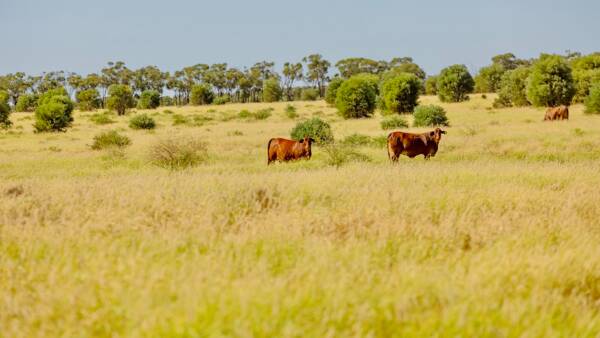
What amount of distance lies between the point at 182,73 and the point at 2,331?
135 m

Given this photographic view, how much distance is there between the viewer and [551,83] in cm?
4972

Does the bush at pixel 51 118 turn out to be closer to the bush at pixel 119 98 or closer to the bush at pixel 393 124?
the bush at pixel 393 124

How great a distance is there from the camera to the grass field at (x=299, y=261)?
9.12 ft

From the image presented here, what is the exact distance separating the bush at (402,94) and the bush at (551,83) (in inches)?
469

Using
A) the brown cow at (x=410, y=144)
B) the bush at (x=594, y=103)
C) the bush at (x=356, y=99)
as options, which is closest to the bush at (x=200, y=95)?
the bush at (x=356, y=99)

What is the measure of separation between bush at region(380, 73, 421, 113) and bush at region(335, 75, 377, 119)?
11.8 feet

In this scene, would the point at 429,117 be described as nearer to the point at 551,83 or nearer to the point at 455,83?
the point at 551,83

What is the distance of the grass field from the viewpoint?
278 cm

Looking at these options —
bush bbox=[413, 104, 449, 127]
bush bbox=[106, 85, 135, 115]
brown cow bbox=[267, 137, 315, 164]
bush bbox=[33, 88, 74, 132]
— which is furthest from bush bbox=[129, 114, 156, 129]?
bush bbox=[106, 85, 135, 115]

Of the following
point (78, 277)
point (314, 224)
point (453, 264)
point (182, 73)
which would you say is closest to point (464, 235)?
point (453, 264)

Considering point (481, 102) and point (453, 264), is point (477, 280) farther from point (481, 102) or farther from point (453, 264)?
point (481, 102)

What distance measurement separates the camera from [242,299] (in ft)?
9.22

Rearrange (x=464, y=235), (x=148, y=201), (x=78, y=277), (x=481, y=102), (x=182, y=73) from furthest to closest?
(x=182, y=73), (x=481, y=102), (x=148, y=201), (x=464, y=235), (x=78, y=277)

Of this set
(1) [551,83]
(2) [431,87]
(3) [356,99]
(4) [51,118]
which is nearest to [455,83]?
(1) [551,83]
